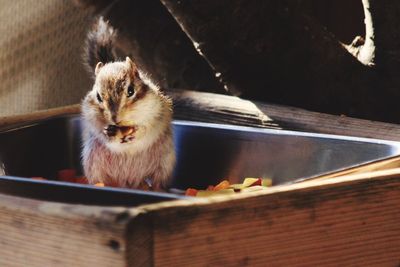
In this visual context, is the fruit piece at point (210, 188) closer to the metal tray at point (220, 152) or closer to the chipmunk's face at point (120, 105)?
the metal tray at point (220, 152)

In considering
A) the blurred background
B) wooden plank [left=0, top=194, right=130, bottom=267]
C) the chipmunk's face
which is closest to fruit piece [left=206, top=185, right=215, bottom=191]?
the chipmunk's face

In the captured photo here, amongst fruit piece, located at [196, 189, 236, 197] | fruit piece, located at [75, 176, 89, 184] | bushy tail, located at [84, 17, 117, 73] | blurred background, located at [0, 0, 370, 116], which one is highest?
blurred background, located at [0, 0, 370, 116]

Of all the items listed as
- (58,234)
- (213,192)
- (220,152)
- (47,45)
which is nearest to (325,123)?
(220,152)

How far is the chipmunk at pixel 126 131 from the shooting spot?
46.8 inches

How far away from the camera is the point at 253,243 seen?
912mm

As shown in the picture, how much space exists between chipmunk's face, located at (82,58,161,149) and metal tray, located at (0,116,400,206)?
0.16m

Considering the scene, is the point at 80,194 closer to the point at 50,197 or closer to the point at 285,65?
the point at 50,197

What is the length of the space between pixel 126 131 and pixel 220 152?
23cm

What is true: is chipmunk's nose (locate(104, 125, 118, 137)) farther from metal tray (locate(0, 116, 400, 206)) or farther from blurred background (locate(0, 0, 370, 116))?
blurred background (locate(0, 0, 370, 116))

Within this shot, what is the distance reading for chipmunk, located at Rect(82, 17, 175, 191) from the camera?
3.90 ft

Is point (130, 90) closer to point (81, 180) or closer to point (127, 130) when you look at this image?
point (127, 130)

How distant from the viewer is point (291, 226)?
3.06 feet

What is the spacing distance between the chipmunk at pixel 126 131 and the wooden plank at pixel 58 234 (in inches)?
11.3

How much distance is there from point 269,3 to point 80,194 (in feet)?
2.97
